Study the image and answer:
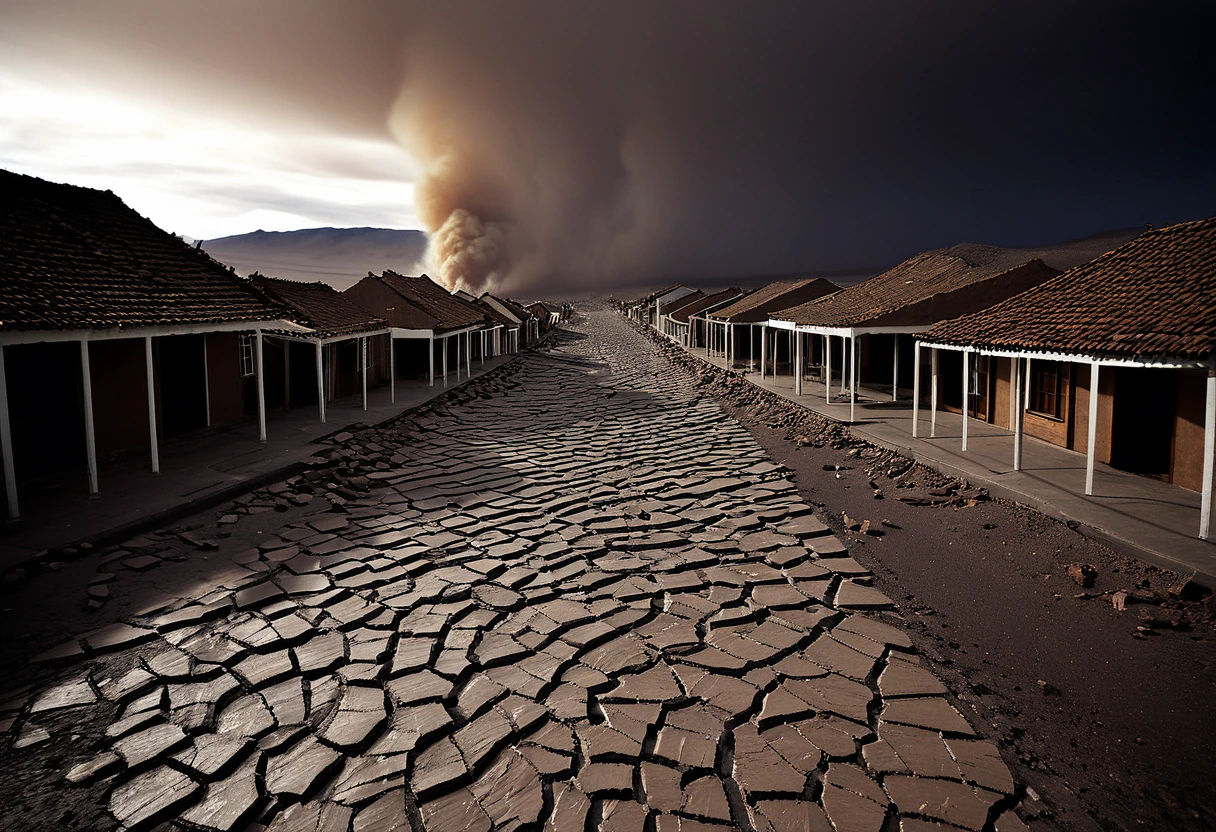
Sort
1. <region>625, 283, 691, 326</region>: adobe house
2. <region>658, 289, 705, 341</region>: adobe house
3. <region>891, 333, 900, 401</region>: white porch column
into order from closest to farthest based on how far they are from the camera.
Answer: <region>891, 333, 900, 401</region>: white porch column < <region>658, 289, 705, 341</region>: adobe house < <region>625, 283, 691, 326</region>: adobe house

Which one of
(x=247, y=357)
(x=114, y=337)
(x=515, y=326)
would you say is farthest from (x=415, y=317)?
(x=515, y=326)

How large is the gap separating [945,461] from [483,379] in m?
20.8

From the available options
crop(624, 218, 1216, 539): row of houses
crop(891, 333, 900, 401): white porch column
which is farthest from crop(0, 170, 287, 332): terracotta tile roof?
crop(891, 333, 900, 401): white porch column

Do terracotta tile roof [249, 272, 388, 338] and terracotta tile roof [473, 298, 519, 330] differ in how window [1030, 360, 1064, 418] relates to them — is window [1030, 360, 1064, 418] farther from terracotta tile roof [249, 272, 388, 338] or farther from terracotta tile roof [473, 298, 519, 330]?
terracotta tile roof [473, 298, 519, 330]

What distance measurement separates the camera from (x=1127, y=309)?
9.80 m

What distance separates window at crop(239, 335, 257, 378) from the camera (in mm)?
17281

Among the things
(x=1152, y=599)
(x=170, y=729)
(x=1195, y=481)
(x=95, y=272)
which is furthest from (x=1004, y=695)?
(x=95, y=272)

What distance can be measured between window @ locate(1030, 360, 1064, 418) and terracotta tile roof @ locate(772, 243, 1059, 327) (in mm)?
3071

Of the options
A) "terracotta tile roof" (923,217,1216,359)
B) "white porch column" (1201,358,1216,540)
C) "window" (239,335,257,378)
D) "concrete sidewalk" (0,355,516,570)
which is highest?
"terracotta tile roof" (923,217,1216,359)

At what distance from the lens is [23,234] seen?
1164cm

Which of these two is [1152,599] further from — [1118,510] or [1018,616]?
[1118,510]

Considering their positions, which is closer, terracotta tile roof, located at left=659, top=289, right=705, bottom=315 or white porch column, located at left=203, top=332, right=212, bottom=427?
white porch column, located at left=203, top=332, right=212, bottom=427

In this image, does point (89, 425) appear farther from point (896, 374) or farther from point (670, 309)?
point (670, 309)

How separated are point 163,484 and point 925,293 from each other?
56.1 feet
